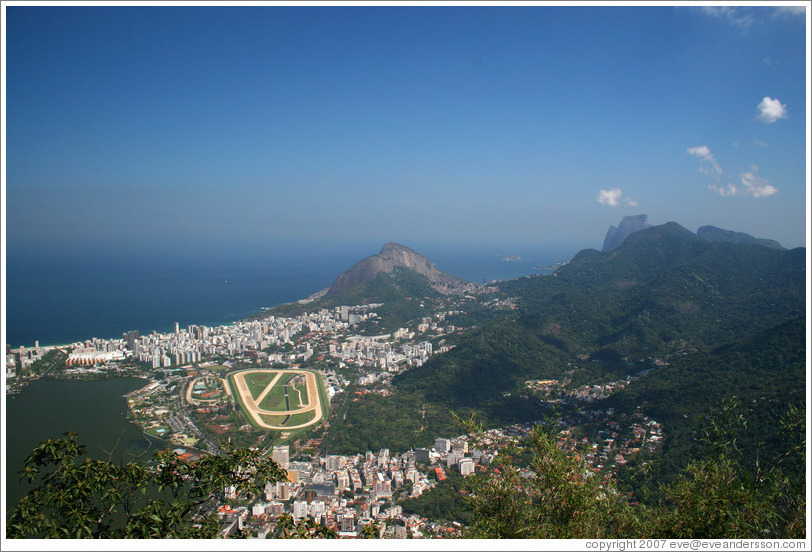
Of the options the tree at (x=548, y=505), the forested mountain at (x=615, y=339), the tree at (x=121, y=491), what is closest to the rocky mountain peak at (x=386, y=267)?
the forested mountain at (x=615, y=339)

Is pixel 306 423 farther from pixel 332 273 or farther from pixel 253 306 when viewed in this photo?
pixel 332 273

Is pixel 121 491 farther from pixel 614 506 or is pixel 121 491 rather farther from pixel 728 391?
pixel 728 391

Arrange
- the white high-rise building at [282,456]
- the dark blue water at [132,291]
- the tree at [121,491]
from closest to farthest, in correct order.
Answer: the tree at [121,491], the white high-rise building at [282,456], the dark blue water at [132,291]

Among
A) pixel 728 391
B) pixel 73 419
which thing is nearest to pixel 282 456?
pixel 73 419

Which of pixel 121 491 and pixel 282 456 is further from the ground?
pixel 121 491

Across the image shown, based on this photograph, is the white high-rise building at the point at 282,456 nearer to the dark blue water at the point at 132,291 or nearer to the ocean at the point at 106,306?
the ocean at the point at 106,306

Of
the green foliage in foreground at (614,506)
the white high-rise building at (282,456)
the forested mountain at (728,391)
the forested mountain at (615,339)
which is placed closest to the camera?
the green foliage in foreground at (614,506)
